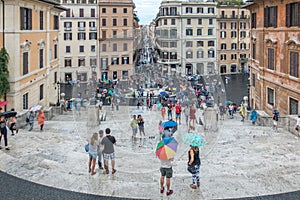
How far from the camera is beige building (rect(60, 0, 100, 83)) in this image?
6888cm

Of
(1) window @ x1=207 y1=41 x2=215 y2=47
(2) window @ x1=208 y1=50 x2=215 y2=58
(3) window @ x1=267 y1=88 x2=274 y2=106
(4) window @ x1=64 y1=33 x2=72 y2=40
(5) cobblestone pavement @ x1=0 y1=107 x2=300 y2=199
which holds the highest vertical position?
(4) window @ x1=64 y1=33 x2=72 y2=40

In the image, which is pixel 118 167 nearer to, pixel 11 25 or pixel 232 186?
pixel 232 186

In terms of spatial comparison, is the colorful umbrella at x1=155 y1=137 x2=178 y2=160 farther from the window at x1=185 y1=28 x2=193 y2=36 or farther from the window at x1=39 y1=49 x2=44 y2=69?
the window at x1=185 y1=28 x2=193 y2=36

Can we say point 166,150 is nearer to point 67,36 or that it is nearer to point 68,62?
→ point 68,62

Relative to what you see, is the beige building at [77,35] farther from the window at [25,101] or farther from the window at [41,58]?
the window at [25,101]

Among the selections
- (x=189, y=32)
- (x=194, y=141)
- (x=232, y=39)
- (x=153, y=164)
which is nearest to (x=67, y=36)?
(x=189, y=32)

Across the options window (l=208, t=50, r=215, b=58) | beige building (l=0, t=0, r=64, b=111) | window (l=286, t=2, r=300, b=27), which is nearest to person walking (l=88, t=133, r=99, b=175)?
beige building (l=0, t=0, r=64, b=111)

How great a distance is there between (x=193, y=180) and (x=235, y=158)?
4157 millimetres

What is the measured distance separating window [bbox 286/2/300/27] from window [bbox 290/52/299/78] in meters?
2.01

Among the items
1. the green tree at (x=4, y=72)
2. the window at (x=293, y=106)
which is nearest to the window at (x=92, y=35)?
the green tree at (x=4, y=72)

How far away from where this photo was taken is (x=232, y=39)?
8269cm

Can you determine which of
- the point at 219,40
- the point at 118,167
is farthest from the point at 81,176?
the point at 219,40

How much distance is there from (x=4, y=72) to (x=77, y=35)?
44369 mm

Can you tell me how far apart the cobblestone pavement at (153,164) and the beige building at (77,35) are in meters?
49.5
